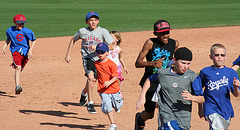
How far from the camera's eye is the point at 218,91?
20.6 ft

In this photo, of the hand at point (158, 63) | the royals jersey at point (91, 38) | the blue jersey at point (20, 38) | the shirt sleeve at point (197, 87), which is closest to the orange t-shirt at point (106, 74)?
the royals jersey at point (91, 38)

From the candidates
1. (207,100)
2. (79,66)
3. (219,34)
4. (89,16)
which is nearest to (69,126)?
(89,16)

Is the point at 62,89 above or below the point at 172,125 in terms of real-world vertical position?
above

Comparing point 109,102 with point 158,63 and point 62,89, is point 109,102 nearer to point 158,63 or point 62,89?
point 158,63

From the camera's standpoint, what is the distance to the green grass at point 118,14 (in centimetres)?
2834

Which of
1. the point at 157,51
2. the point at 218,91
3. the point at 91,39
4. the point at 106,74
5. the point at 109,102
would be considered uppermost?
the point at 91,39

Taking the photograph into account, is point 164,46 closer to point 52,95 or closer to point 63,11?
point 52,95

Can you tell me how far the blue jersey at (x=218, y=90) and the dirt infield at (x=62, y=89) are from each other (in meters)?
2.61

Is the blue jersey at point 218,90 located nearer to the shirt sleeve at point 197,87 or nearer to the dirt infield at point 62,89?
the shirt sleeve at point 197,87

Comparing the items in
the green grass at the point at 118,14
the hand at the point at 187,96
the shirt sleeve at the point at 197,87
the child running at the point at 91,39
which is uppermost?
the green grass at the point at 118,14

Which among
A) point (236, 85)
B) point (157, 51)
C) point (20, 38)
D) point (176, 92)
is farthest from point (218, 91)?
point (20, 38)

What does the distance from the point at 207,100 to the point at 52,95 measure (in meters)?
6.57

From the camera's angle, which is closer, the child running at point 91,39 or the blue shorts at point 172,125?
the blue shorts at point 172,125

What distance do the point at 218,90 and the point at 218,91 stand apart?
0.05ft
